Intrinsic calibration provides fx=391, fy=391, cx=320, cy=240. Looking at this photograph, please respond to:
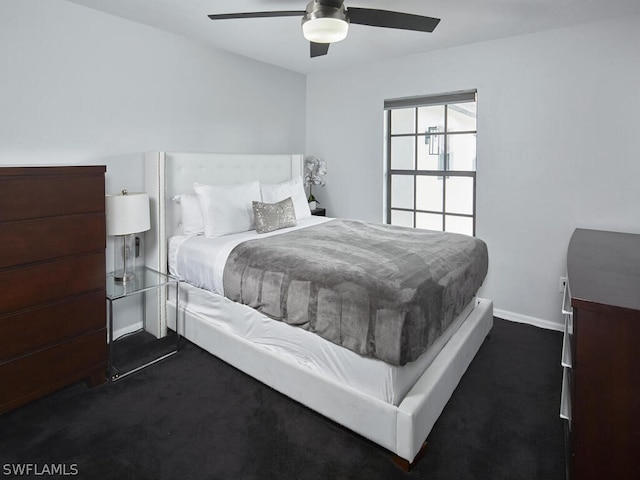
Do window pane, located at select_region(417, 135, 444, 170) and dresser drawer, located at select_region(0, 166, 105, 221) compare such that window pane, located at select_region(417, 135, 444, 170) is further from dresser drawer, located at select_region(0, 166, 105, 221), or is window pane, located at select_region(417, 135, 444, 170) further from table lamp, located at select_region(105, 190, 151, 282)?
dresser drawer, located at select_region(0, 166, 105, 221)

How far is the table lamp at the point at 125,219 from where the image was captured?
2.67 m

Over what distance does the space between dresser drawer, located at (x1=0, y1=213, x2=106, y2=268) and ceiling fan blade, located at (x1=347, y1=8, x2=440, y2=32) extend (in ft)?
6.31

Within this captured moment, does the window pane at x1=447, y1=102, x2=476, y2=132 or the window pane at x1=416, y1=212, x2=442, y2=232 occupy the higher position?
the window pane at x1=447, y1=102, x2=476, y2=132

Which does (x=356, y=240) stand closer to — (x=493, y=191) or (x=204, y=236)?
(x=204, y=236)

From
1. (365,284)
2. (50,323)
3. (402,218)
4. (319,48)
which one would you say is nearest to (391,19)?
(319,48)

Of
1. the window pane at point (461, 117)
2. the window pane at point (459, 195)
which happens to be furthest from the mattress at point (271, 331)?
the window pane at point (461, 117)

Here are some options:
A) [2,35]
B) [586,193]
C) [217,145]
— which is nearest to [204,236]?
[217,145]

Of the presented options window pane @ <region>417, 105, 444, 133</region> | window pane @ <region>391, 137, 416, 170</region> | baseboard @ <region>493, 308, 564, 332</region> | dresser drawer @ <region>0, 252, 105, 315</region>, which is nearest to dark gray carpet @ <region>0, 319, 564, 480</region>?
dresser drawer @ <region>0, 252, 105, 315</region>

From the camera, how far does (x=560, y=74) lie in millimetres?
3090

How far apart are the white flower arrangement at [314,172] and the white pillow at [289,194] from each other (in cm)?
53

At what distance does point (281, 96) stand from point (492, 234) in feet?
8.81

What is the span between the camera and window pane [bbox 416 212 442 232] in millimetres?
4070

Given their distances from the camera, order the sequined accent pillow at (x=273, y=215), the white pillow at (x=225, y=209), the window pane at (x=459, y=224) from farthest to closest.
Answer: the window pane at (x=459, y=224), the sequined accent pillow at (x=273, y=215), the white pillow at (x=225, y=209)
